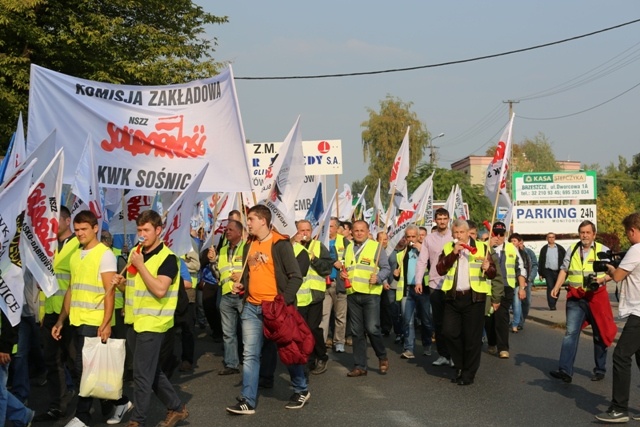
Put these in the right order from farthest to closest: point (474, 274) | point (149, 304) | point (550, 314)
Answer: point (550, 314)
point (474, 274)
point (149, 304)

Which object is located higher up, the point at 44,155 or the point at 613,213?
the point at 44,155

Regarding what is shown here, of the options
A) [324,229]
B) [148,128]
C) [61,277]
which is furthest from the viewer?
[324,229]

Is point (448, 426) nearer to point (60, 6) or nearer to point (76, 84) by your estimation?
point (76, 84)

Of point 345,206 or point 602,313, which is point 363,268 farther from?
point 345,206

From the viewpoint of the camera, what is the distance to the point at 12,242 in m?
7.07

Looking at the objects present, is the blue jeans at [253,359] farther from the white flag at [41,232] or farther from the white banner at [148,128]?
the white flag at [41,232]

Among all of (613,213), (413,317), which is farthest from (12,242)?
(613,213)

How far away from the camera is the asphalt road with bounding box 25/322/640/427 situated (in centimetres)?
869

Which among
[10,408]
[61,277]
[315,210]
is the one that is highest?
[315,210]

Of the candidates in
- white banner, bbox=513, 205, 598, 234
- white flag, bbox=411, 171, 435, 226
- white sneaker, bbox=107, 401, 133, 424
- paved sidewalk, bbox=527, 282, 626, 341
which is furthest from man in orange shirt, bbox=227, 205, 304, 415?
white banner, bbox=513, 205, 598, 234

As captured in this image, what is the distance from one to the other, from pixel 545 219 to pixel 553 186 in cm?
151

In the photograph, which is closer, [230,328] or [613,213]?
[230,328]

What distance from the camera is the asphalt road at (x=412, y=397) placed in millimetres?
8688

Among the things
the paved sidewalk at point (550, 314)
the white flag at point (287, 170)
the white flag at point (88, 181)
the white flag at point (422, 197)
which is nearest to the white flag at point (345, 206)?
the white flag at point (422, 197)
